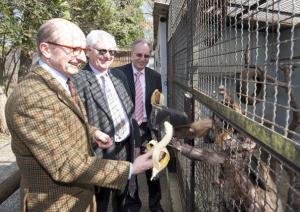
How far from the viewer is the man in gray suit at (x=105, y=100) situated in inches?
131

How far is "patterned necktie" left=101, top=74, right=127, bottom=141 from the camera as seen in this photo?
3391 millimetres

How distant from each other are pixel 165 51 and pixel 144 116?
336cm

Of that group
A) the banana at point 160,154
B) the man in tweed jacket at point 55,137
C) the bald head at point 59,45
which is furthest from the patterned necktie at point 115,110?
the banana at point 160,154

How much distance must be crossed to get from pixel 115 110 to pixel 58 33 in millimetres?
1300

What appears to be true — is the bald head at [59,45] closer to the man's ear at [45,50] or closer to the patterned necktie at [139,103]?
the man's ear at [45,50]

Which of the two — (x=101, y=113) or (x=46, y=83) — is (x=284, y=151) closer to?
(x=46, y=83)

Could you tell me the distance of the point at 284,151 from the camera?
1.11 meters

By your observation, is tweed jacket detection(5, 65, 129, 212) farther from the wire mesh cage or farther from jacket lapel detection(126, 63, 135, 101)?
jacket lapel detection(126, 63, 135, 101)

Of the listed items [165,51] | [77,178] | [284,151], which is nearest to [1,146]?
[165,51]

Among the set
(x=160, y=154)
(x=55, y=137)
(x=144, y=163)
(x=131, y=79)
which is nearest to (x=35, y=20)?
(x=131, y=79)

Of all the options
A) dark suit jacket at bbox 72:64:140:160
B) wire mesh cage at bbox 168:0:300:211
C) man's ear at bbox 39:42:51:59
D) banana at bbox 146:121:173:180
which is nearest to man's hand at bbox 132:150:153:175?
banana at bbox 146:121:173:180

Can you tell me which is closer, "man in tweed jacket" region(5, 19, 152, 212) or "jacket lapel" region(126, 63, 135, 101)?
"man in tweed jacket" region(5, 19, 152, 212)

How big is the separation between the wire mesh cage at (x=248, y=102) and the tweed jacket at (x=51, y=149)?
1.92 feet

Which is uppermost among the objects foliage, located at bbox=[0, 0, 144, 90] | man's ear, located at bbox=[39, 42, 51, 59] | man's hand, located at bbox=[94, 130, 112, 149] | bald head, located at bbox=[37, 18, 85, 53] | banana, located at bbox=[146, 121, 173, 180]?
foliage, located at bbox=[0, 0, 144, 90]
